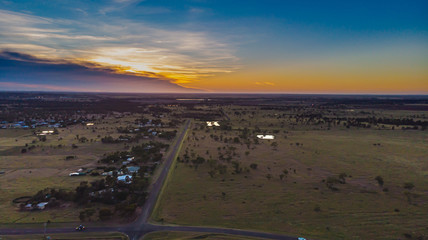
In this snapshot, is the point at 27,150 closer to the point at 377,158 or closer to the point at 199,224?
the point at 199,224

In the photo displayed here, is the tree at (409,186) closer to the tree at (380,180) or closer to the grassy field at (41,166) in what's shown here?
the tree at (380,180)

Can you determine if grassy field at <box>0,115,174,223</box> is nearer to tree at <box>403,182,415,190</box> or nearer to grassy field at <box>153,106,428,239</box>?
grassy field at <box>153,106,428,239</box>

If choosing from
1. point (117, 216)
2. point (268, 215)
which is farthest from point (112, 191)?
point (268, 215)

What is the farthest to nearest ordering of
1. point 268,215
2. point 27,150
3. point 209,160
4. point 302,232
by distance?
1. point 27,150
2. point 209,160
3. point 268,215
4. point 302,232

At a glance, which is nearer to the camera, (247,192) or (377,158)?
(247,192)

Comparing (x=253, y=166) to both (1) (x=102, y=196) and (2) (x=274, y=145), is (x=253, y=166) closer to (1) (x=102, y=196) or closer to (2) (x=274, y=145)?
(2) (x=274, y=145)

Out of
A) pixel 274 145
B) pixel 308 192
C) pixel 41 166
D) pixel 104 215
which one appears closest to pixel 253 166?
pixel 308 192

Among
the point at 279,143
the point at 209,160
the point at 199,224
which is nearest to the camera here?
the point at 199,224
